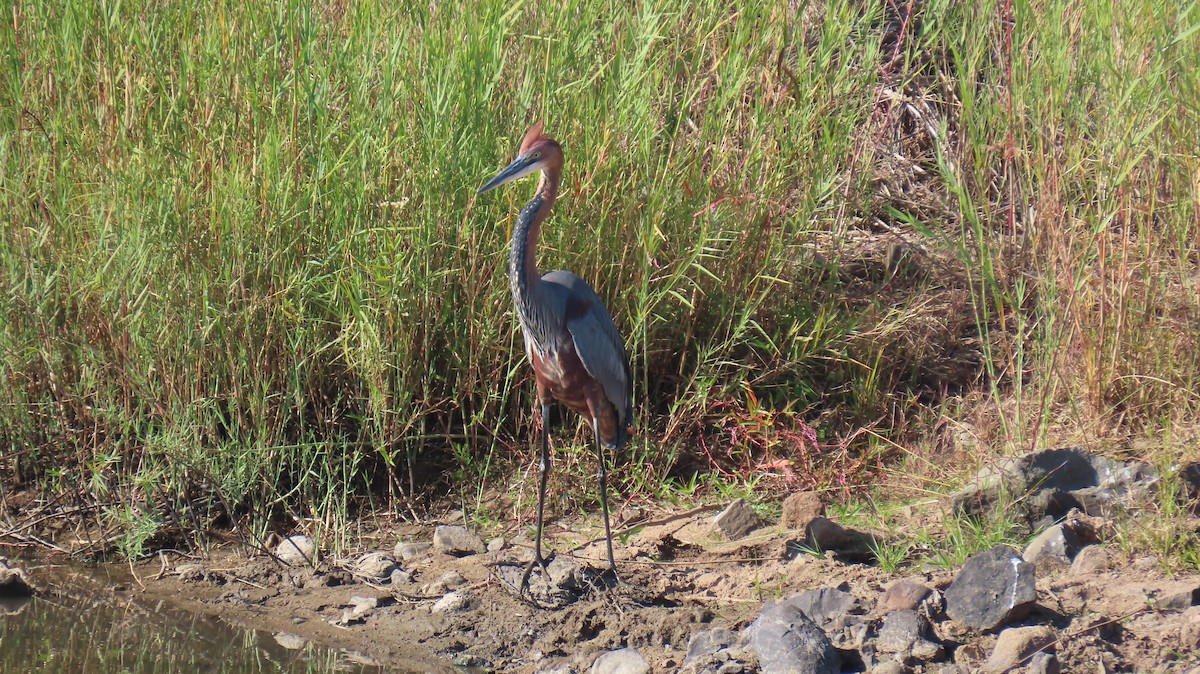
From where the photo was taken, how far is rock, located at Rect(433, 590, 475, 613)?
398 centimetres

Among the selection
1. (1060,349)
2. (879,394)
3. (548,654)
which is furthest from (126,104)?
(1060,349)

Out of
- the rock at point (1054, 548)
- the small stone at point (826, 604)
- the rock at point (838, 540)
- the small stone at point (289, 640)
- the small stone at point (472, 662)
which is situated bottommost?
the small stone at point (289, 640)

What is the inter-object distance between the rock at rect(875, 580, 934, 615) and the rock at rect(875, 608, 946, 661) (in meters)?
0.06

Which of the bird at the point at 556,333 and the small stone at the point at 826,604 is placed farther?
the bird at the point at 556,333

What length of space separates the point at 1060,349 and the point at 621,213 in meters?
1.64

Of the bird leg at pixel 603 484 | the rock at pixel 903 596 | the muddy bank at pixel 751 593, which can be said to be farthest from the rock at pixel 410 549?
the rock at pixel 903 596

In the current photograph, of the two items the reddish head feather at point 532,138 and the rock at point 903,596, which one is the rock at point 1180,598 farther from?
the reddish head feather at point 532,138

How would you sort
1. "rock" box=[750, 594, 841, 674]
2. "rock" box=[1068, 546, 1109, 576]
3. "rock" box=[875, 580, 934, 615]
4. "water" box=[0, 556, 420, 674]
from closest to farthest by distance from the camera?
"rock" box=[750, 594, 841, 674] → "rock" box=[875, 580, 934, 615] → "rock" box=[1068, 546, 1109, 576] → "water" box=[0, 556, 420, 674]

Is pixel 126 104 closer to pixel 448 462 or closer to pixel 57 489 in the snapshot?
pixel 57 489

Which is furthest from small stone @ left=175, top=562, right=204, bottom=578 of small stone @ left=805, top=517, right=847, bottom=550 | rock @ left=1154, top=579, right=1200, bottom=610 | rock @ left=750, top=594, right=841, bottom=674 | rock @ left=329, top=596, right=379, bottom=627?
rock @ left=1154, top=579, right=1200, bottom=610

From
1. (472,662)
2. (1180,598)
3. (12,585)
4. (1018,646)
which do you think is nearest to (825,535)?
(1018,646)

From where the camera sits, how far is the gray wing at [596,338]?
4164 millimetres

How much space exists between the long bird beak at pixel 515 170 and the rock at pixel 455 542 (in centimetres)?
122

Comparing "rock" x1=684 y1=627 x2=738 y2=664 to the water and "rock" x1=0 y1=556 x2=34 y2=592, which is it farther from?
"rock" x1=0 y1=556 x2=34 y2=592
